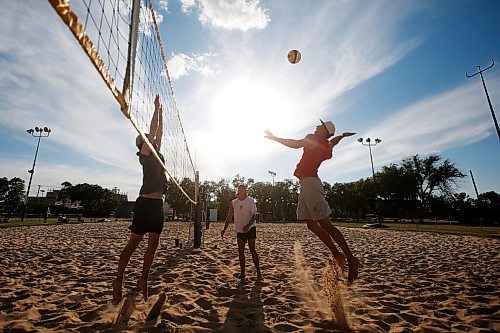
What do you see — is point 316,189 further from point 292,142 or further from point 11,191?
point 11,191

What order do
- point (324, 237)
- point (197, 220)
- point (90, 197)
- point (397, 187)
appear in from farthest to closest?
point (90, 197)
point (397, 187)
point (197, 220)
point (324, 237)

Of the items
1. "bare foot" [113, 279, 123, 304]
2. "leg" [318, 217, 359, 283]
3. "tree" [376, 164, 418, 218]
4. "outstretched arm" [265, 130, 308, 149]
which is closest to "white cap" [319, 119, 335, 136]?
"outstretched arm" [265, 130, 308, 149]

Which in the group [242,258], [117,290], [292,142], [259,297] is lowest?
[259,297]

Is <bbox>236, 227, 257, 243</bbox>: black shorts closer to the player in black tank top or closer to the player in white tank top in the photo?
the player in white tank top

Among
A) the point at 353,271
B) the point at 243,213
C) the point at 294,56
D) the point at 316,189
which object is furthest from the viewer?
the point at 294,56

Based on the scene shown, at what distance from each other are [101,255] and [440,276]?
663 centimetres

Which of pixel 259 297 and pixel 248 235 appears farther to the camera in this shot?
pixel 248 235

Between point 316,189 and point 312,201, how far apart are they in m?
0.17

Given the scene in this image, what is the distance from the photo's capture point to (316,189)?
3250 millimetres

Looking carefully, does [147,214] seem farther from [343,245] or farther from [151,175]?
[343,245]

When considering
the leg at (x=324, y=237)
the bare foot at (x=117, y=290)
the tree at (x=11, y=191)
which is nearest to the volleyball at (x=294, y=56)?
the leg at (x=324, y=237)

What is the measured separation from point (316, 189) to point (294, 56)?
492cm

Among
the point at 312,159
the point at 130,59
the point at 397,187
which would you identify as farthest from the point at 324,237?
the point at 397,187

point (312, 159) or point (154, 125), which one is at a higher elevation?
point (154, 125)
